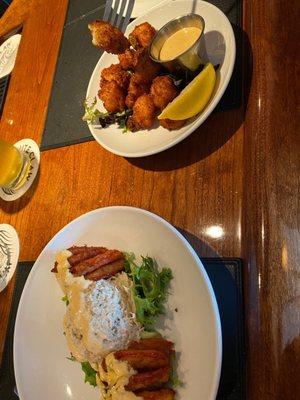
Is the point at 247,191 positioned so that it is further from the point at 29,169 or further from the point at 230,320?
the point at 29,169

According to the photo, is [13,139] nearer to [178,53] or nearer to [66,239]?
[66,239]

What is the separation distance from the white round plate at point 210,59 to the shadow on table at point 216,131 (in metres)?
0.07

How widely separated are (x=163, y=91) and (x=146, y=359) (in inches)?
36.1

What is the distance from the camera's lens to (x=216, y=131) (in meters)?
1.33

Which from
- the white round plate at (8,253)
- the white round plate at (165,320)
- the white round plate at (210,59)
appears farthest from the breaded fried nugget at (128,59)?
the white round plate at (8,253)

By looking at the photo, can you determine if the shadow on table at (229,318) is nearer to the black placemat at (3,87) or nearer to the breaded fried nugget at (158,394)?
the breaded fried nugget at (158,394)

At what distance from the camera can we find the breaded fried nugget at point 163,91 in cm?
134

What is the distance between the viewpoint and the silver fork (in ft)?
5.59

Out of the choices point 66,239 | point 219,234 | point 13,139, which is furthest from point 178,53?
point 13,139

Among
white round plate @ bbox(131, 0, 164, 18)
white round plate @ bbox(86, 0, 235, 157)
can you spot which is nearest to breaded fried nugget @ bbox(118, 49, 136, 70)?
white round plate @ bbox(86, 0, 235, 157)

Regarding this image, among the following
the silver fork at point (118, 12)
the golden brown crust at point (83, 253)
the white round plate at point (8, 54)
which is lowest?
the golden brown crust at point (83, 253)

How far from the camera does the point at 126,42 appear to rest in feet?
5.06

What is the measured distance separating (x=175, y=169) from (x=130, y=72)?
498mm

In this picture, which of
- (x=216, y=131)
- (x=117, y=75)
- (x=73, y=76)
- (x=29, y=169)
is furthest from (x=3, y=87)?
(x=216, y=131)
